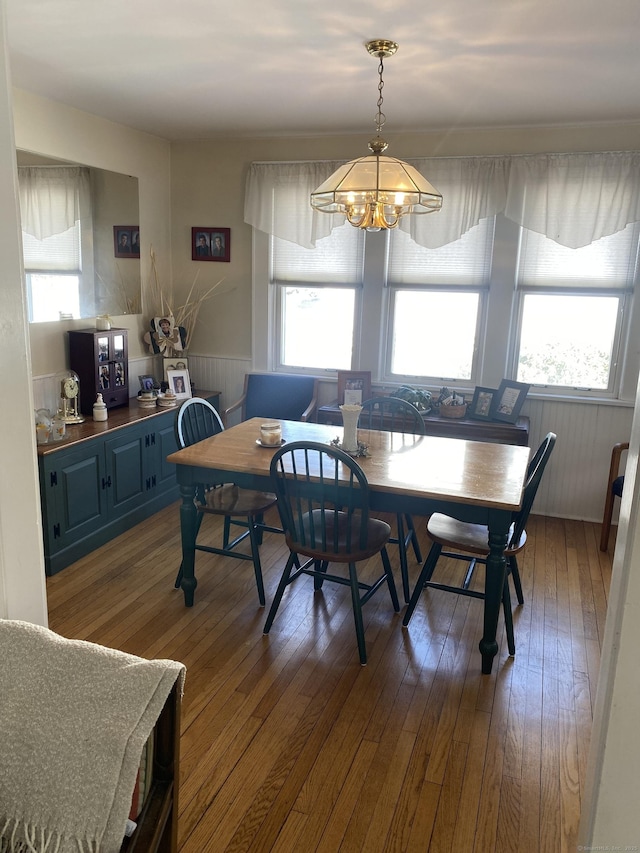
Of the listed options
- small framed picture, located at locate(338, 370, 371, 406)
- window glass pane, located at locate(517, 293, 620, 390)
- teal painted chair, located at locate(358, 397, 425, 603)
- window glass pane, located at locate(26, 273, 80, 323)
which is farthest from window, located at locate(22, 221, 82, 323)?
window glass pane, located at locate(517, 293, 620, 390)

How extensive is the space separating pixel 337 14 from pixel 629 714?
2.47 meters

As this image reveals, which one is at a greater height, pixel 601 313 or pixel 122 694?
pixel 601 313

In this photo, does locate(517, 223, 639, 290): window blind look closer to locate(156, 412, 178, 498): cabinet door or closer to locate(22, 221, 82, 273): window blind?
locate(156, 412, 178, 498): cabinet door

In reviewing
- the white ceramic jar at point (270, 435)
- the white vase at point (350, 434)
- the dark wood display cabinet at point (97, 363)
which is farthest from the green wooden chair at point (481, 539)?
the dark wood display cabinet at point (97, 363)

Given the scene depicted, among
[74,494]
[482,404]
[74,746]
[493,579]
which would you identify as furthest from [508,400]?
[74,746]

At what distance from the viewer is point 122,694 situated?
4.05ft

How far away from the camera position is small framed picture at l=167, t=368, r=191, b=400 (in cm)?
476

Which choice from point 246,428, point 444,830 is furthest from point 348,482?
point 444,830

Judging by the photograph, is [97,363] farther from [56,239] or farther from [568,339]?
[568,339]

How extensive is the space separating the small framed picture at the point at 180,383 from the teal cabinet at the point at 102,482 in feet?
1.31

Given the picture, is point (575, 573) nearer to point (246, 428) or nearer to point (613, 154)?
point (246, 428)

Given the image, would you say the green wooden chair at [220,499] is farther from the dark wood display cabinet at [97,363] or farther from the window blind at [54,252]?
the window blind at [54,252]

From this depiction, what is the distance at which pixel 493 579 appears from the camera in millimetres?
2574

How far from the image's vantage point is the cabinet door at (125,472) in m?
3.84
